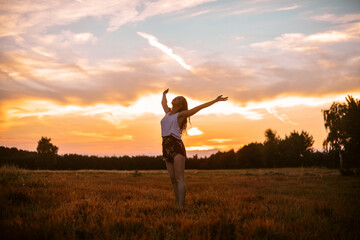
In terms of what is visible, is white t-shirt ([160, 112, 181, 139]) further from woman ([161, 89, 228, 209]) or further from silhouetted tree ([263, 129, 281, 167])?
silhouetted tree ([263, 129, 281, 167])

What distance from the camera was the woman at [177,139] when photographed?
507 centimetres

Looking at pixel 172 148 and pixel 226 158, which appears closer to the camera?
pixel 172 148

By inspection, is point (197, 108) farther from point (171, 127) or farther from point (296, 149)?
point (296, 149)

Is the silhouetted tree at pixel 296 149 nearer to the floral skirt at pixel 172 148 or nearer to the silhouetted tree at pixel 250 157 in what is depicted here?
the silhouetted tree at pixel 250 157

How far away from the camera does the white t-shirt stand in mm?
5277

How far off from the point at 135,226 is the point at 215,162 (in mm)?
88784

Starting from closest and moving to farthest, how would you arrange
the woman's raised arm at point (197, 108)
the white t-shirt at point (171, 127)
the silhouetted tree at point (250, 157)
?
1. the woman's raised arm at point (197, 108)
2. the white t-shirt at point (171, 127)
3. the silhouetted tree at point (250, 157)

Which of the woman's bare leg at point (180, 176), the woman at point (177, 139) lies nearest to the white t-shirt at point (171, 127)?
the woman at point (177, 139)

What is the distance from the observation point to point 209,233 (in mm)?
3086

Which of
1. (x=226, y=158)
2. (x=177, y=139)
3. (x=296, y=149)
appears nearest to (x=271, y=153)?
(x=296, y=149)

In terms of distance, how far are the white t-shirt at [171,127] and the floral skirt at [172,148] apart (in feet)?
0.33

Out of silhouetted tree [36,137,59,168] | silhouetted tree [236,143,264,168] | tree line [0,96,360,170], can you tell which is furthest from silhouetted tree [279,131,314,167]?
silhouetted tree [36,137,59,168]

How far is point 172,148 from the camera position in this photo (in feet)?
17.1

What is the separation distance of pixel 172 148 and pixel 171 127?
0.48m
